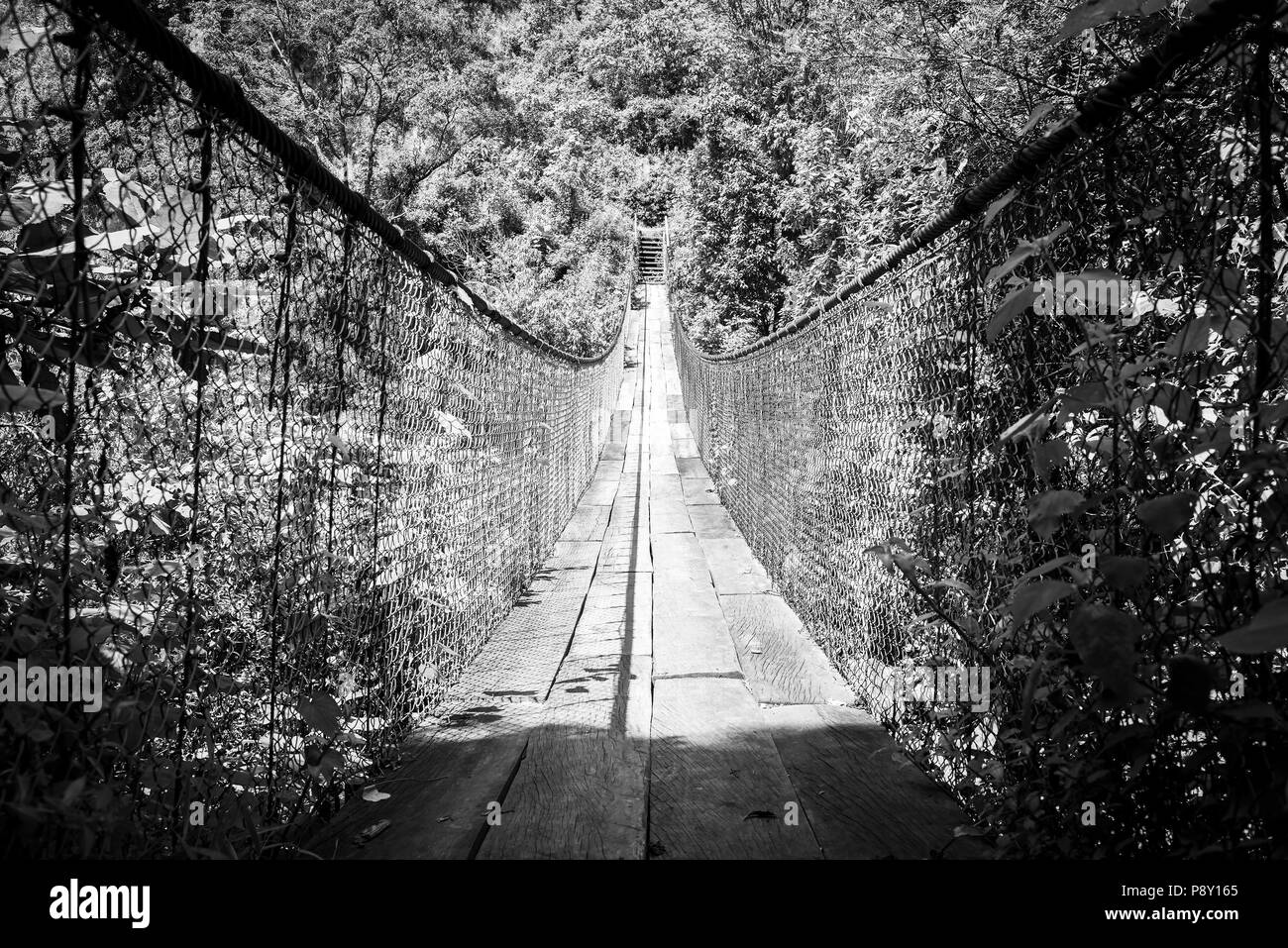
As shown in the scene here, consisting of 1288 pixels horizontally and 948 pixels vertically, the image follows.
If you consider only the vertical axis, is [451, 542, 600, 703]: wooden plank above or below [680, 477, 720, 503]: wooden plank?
below

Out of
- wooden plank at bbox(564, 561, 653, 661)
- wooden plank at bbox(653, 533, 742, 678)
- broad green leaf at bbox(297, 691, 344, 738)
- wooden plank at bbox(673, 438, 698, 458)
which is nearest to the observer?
broad green leaf at bbox(297, 691, 344, 738)

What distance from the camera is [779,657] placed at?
8.11 feet

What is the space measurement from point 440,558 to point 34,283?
1377mm

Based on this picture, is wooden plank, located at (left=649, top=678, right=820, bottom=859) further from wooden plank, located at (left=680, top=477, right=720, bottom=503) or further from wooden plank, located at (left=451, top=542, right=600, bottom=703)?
wooden plank, located at (left=680, top=477, right=720, bottom=503)

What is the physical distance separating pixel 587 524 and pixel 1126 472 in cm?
418

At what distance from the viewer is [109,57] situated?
85 centimetres

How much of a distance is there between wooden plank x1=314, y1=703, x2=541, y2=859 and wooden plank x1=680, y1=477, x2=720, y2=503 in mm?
3835

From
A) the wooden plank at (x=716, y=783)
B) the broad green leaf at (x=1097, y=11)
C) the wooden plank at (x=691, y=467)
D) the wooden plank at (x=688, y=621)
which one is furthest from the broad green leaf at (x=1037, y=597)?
the wooden plank at (x=691, y=467)

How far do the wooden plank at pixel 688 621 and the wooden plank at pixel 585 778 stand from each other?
0.52 ft

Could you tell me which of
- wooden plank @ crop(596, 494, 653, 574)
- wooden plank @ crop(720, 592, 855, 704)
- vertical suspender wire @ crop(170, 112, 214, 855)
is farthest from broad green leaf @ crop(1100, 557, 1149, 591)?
wooden plank @ crop(596, 494, 653, 574)

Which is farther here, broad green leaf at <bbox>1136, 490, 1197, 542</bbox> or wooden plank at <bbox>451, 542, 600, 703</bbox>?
wooden plank at <bbox>451, 542, 600, 703</bbox>

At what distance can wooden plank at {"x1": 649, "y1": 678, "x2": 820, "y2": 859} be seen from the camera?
4.60 feet

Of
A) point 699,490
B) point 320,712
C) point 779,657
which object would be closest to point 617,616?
point 779,657

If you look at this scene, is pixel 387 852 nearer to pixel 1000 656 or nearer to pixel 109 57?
pixel 1000 656
